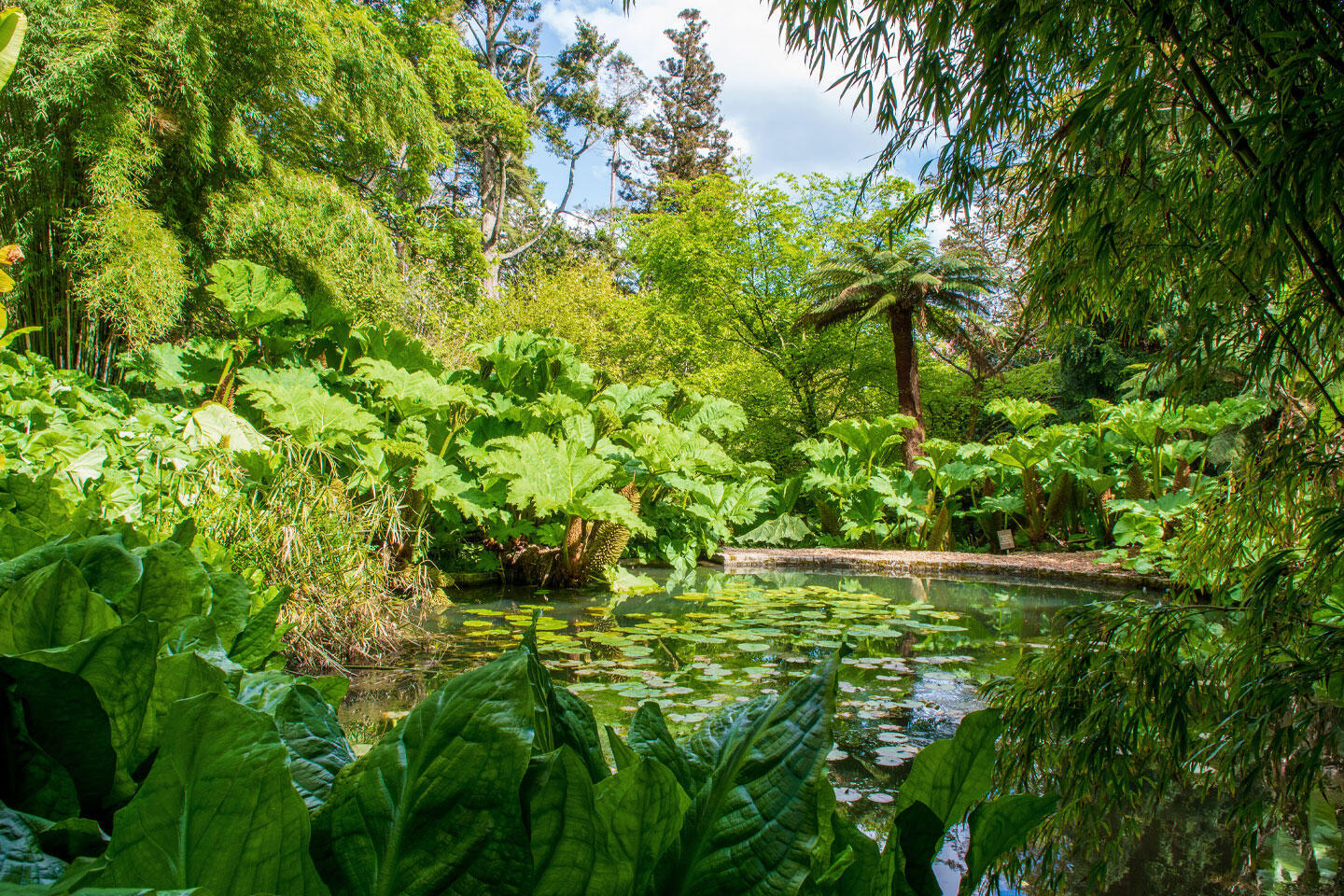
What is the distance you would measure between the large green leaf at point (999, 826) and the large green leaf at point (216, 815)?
0.32 metres

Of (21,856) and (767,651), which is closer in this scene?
(21,856)

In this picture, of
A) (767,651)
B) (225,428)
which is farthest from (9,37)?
(225,428)

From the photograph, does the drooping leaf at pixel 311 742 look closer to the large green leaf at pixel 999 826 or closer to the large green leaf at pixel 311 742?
the large green leaf at pixel 311 742

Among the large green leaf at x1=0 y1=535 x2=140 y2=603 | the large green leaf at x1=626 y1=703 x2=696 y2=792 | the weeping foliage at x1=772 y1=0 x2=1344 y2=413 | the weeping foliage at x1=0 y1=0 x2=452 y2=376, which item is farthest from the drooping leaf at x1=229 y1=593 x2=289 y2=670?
the weeping foliage at x1=0 y1=0 x2=452 y2=376

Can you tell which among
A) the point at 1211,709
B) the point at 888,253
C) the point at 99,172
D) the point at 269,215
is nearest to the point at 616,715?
the point at 1211,709

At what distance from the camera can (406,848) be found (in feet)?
1.01

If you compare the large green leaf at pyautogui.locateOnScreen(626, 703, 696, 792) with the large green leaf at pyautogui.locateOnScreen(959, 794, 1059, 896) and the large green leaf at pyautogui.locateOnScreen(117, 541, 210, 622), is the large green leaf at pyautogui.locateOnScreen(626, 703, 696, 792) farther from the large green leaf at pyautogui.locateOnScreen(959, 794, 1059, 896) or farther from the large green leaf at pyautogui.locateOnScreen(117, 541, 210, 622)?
the large green leaf at pyautogui.locateOnScreen(117, 541, 210, 622)

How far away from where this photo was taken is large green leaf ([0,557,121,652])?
43 cm

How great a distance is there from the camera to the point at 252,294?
6.03 m

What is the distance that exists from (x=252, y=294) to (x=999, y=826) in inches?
267

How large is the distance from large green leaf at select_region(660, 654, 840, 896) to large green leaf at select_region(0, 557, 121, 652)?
358 millimetres

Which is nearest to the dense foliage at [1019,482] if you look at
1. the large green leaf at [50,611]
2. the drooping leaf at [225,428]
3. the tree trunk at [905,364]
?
the tree trunk at [905,364]

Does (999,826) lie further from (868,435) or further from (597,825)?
(868,435)

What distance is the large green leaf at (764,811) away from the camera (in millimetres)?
354
